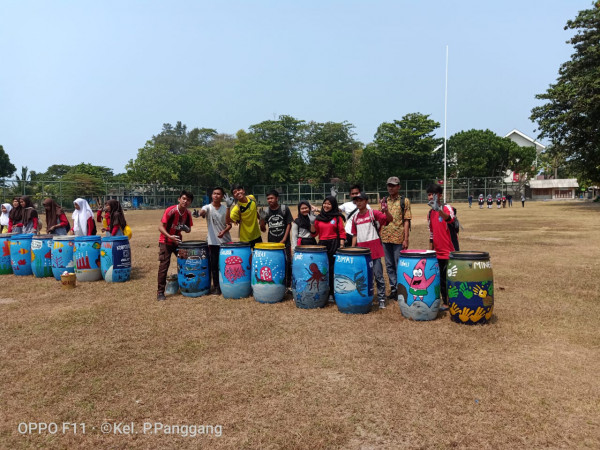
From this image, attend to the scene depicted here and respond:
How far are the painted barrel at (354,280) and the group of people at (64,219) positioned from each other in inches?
201

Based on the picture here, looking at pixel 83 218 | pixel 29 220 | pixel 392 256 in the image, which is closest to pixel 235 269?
pixel 392 256

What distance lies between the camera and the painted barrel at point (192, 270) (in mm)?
6848

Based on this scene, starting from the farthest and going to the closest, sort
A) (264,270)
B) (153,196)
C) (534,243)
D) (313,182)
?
1. (313,182)
2. (153,196)
3. (534,243)
4. (264,270)

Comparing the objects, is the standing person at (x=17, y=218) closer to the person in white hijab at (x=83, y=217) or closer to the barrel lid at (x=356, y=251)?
the person in white hijab at (x=83, y=217)

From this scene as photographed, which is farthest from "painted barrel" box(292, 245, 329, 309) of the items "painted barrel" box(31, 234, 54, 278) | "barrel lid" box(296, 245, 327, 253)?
"painted barrel" box(31, 234, 54, 278)

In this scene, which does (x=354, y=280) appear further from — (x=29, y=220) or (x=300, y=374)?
(x=29, y=220)

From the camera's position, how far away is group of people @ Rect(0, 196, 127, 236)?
888cm

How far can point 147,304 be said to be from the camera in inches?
257

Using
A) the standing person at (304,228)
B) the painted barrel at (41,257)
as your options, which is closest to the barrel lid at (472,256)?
the standing person at (304,228)

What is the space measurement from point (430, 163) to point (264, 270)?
165 ft

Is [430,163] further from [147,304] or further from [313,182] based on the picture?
[147,304]

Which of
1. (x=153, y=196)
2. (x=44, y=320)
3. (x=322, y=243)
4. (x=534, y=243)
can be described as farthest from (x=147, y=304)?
(x=153, y=196)

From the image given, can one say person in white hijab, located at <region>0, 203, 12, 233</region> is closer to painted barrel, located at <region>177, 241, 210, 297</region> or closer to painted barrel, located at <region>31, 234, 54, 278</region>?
painted barrel, located at <region>31, 234, 54, 278</region>

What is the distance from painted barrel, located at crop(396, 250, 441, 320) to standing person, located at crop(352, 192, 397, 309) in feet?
2.24
